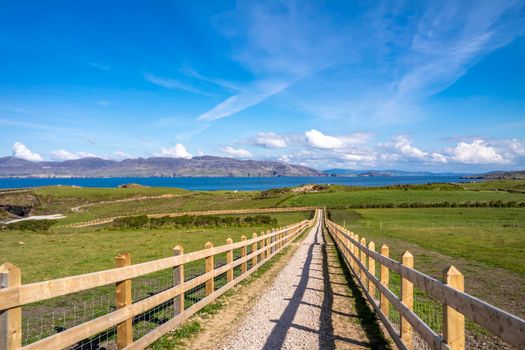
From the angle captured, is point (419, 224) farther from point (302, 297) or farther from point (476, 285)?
point (302, 297)

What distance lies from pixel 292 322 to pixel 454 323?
4.57 meters

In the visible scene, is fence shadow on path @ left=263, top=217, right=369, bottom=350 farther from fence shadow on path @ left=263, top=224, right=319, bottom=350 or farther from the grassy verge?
the grassy verge

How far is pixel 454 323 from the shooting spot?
429 cm

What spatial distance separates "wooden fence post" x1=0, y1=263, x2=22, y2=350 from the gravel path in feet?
12.1

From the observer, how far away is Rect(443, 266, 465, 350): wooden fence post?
4.23 m

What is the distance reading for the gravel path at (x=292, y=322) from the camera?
712 cm

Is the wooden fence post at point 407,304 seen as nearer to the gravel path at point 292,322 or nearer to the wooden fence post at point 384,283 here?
the gravel path at point 292,322

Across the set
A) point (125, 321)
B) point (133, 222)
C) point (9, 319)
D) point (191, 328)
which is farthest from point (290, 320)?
point (133, 222)

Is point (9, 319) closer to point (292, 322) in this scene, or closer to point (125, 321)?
point (125, 321)

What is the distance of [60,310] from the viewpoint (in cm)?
1003

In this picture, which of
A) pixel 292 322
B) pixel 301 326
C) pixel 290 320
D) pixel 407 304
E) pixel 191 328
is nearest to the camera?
pixel 407 304

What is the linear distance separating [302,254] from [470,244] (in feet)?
40.6

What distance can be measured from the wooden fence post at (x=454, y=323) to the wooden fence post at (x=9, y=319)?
435 cm

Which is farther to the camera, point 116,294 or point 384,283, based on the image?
point 384,283
